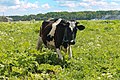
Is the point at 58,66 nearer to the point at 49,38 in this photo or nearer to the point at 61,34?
the point at 61,34

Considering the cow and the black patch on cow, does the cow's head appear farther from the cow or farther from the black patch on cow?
the black patch on cow

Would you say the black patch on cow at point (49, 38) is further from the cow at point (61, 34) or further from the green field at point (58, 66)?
the green field at point (58, 66)

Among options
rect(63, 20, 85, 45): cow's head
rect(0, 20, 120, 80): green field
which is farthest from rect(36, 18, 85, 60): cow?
rect(0, 20, 120, 80): green field

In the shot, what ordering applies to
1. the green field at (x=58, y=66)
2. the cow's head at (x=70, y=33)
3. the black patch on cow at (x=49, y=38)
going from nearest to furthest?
the green field at (x=58, y=66), the cow's head at (x=70, y=33), the black patch on cow at (x=49, y=38)

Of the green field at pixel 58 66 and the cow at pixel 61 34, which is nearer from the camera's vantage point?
the green field at pixel 58 66

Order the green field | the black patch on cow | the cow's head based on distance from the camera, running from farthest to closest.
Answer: the black patch on cow → the cow's head → the green field

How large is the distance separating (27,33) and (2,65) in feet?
41.7

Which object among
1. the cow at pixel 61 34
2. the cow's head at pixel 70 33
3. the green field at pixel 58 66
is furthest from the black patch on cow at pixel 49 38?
the cow's head at pixel 70 33

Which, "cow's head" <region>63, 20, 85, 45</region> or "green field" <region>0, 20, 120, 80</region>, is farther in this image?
"cow's head" <region>63, 20, 85, 45</region>

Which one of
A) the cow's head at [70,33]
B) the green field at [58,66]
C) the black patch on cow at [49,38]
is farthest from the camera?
the black patch on cow at [49,38]

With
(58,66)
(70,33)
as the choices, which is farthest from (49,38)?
(58,66)

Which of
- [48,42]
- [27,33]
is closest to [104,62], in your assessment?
[48,42]

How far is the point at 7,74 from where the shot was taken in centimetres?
1032

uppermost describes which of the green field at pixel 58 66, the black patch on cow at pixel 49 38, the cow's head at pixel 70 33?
the cow's head at pixel 70 33
